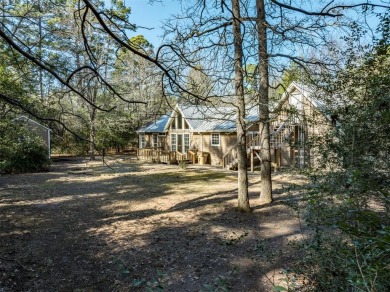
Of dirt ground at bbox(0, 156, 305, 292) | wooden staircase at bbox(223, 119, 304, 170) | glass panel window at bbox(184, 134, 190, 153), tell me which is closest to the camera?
dirt ground at bbox(0, 156, 305, 292)

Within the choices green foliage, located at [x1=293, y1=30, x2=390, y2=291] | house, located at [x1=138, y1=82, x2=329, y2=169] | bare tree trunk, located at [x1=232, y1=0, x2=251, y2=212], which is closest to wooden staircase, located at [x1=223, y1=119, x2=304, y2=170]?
house, located at [x1=138, y1=82, x2=329, y2=169]

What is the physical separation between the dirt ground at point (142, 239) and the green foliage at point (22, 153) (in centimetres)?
409

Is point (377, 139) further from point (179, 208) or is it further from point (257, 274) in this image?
point (179, 208)

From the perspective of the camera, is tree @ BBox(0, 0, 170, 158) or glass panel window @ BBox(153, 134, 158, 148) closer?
tree @ BBox(0, 0, 170, 158)

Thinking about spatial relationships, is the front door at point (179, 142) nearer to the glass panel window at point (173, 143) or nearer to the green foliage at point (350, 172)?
the glass panel window at point (173, 143)

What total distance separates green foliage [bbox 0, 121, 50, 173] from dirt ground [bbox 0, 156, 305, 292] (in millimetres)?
4093

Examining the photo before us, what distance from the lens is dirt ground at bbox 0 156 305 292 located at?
454cm

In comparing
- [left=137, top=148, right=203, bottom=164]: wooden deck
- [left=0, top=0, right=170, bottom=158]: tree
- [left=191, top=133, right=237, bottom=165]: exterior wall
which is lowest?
[left=137, top=148, right=203, bottom=164]: wooden deck

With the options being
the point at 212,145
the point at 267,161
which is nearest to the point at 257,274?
the point at 267,161

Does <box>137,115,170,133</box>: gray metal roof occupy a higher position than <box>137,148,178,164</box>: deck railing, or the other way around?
<box>137,115,170,133</box>: gray metal roof

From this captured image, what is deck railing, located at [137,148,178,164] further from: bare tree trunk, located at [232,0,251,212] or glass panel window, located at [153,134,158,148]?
bare tree trunk, located at [232,0,251,212]

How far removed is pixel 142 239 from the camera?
20.5ft

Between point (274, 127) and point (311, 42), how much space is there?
35.4 ft

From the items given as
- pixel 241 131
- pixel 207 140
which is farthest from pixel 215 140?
pixel 241 131
